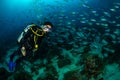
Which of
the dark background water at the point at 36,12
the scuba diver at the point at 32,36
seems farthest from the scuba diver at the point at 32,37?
the dark background water at the point at 36,12

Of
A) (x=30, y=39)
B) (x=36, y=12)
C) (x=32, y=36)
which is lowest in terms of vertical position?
(x=36, y=12)

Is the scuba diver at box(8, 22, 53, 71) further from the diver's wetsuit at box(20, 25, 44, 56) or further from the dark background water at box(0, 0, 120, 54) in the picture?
the dark background water at box(0, 0, 120, 54)

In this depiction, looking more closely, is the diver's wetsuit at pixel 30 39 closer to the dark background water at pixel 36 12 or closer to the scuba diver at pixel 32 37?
the scuba diver at pixel 32 37

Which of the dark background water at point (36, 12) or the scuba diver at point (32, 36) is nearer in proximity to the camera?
the scuba diver at point (32, 36)

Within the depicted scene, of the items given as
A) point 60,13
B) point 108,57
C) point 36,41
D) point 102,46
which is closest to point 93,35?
point 102,46

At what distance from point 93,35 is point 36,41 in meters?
6.63

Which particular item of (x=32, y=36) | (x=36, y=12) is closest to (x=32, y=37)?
(x=32, y=36)

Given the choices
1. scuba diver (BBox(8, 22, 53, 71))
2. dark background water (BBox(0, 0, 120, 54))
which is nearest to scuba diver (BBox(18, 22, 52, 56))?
scuba diver (BBox(8, 22, 53, 71))

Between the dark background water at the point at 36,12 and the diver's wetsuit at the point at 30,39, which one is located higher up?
the diver's wetsuit at the point at 30,39

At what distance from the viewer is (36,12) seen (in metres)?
15.0

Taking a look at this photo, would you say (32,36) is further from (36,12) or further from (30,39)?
(36,12)

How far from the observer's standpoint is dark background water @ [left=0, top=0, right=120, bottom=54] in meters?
12.7

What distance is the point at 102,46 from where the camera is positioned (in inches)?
501

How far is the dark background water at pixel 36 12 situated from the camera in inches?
502
